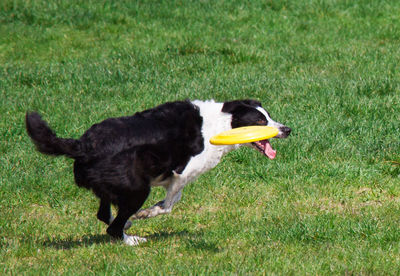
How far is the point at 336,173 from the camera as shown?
7.08 meters

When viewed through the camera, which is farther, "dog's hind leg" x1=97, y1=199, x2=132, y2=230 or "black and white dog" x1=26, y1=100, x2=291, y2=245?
"dog's hind leg" x1=97, y1=199, x2=132, y2=230

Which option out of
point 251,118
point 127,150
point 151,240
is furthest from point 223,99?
point 127,150

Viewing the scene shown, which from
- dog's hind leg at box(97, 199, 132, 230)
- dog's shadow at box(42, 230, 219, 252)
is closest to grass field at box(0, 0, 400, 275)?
dog's shadow at box(42, 230, 219, 252)

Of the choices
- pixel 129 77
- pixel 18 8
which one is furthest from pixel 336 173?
pixel 18 8

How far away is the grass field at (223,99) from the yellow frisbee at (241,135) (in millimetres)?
814

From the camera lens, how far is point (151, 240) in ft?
18.7

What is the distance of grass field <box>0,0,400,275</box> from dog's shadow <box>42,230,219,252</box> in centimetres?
2

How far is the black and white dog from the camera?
5.22 m

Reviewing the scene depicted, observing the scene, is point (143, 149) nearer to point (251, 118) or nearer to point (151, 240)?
point (151, 240)

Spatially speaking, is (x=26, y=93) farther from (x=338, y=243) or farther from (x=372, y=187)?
(x=338, y=243)

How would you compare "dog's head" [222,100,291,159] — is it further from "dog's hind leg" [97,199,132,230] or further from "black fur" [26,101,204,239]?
"dog's hind leg" [97,199,132,230]

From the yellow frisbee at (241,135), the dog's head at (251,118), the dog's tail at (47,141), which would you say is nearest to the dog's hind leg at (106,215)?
the dog's tail at (47,141)

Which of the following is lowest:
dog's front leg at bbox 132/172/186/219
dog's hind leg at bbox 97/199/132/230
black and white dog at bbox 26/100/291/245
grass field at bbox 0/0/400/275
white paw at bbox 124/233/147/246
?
grass field at bbox 0/0/400/275

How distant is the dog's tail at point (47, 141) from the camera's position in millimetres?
5121
